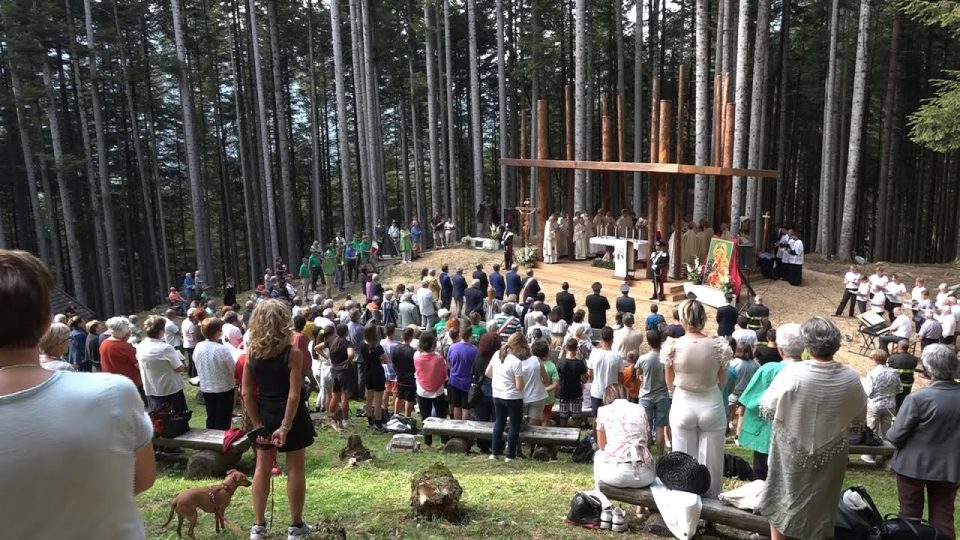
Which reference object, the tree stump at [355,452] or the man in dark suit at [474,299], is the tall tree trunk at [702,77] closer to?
the man in dark suit at [474,299]

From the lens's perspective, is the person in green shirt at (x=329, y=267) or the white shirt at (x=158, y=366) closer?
the white shirt at (x=158, y=366)

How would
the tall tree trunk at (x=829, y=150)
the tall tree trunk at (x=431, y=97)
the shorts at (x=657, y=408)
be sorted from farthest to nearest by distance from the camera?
the tall tree trunk at (x=431, y=97) < the tall tree trunk at (x=829, y=150) < the shorts at (x=657, y=408)

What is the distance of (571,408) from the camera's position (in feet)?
28.3

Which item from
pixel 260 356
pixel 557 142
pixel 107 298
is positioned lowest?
pixel 107 298

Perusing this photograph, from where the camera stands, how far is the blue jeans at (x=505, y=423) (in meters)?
6.92

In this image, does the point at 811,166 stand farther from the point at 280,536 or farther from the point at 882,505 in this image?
the point at 280,536

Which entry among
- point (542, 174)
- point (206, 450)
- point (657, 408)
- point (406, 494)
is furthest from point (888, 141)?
point (206, 450)

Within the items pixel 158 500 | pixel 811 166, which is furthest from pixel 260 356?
pixel 811 166

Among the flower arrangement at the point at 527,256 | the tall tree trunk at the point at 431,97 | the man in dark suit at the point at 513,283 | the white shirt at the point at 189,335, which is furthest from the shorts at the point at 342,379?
the tall tree trunk at the point at 431,97

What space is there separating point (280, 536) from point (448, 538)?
1152 millimetres

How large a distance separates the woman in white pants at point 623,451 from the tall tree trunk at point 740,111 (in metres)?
15.0

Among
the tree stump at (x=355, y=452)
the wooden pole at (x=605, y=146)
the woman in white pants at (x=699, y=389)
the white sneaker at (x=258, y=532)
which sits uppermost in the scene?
the wooden pole at (x=605, y=146)

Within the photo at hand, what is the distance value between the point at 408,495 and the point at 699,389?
2.57 meters

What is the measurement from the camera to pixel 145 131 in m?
34.6
